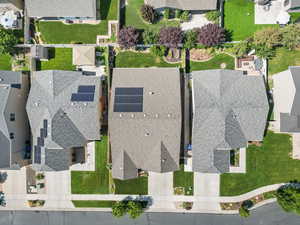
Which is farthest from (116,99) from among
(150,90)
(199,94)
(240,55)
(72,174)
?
(240,55)

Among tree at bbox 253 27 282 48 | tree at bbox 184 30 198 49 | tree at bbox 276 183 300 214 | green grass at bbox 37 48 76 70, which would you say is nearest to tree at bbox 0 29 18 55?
green grass at bbox 37 48 76 70

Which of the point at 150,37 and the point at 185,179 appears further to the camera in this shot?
the point at 185,179

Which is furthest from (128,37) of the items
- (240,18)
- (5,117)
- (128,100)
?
(5,117)

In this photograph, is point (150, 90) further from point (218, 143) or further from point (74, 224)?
point (74, 224)

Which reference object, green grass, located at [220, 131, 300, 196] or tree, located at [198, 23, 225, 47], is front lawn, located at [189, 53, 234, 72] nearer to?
tree, located at [198, 23, 225, 47]

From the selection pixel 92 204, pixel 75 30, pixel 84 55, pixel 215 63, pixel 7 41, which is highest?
pixel 75 30

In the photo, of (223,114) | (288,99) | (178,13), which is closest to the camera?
(223,114)

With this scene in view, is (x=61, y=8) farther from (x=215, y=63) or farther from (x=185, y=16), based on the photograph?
(x=215, y=63)
